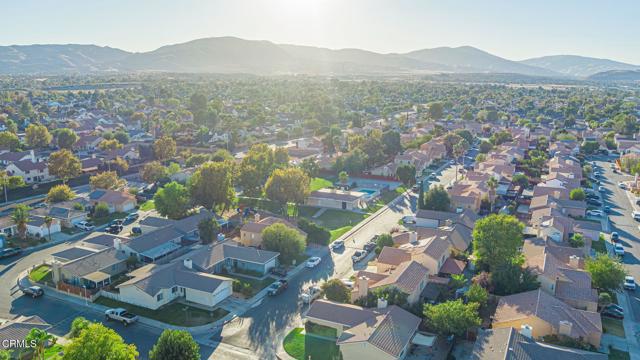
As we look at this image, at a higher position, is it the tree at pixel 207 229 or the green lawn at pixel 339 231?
the tree at pixel 207 229

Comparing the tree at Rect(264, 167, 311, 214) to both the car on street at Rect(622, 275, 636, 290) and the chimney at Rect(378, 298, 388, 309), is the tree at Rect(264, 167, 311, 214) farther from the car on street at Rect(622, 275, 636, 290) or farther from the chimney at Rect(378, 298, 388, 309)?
the car on street at Rect(622, 275, 636, 290)

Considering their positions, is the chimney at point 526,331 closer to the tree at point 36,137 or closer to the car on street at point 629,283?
the car on street at point 629,283

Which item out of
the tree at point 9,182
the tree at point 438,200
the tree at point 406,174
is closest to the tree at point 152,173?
the tree at point 9,182

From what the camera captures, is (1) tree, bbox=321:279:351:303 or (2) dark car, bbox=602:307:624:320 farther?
(1) tree, bbox=321:279:351:303

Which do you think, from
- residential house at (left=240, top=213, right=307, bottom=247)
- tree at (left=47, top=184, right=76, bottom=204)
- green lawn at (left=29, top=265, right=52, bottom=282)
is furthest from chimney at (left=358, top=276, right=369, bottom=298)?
tree at (left=47, top=184, right=76, bottom=204)

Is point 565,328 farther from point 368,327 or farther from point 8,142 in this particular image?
point 8,142

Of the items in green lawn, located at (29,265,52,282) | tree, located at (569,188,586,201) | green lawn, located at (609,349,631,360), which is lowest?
green lawn, located at (29,265,52,282)

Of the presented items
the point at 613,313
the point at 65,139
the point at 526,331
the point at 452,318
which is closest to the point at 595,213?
the point at 613,313
